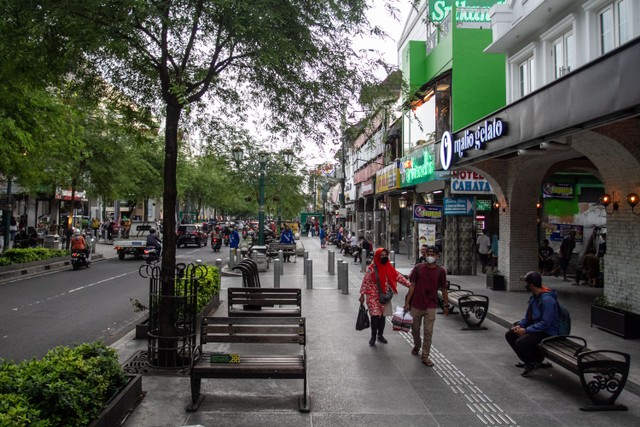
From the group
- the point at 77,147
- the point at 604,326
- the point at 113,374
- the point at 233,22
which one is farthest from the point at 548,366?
the point at 77,147

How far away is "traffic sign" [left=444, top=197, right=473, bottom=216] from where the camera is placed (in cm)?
1908

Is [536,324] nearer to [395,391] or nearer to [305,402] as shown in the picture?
[395,391]

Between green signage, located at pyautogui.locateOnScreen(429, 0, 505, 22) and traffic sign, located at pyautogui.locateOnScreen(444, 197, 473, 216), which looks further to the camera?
green signage, located at pyautogui.locateOnScreen(429, 0, 505, 22)

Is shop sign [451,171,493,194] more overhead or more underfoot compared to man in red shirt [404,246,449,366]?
more overhead

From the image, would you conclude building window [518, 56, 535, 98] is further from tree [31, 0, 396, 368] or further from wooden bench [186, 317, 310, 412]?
wooden bench [186, 317, 310, 412]

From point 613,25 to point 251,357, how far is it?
1088 cm

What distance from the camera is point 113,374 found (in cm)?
548

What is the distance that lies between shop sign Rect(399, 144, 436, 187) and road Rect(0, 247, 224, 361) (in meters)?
11.5

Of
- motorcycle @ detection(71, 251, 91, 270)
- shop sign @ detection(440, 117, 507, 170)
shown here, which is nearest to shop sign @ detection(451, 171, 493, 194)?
shop sign @ detection(440, 117, 507, 170)

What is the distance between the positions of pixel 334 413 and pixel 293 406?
0.50 meters

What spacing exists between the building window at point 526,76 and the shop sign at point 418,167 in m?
4.51

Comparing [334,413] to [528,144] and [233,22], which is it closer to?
[233,22]

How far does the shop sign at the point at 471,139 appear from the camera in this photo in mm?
11403

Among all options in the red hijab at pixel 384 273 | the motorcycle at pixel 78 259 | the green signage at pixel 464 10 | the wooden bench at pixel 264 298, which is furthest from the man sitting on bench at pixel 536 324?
the motorcycle at pixel 78 259
